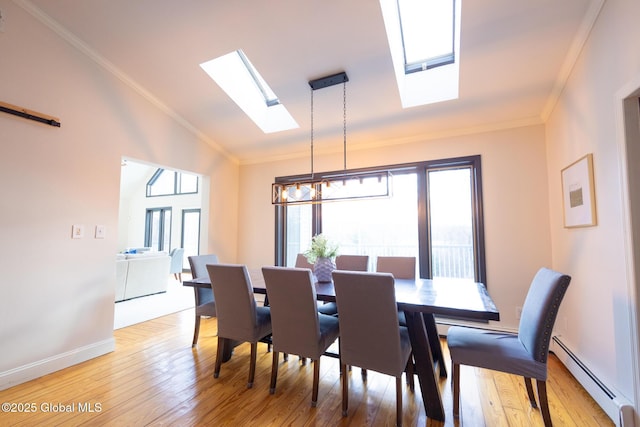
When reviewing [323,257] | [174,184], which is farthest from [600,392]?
[174,184]

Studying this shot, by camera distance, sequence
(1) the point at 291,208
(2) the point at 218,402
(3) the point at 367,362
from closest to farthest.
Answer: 1. (3) the point at 367,362
2. (2) the point at 218,402
3. (1) the point at 291,208

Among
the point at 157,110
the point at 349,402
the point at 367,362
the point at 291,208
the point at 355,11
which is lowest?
the point at 349,402

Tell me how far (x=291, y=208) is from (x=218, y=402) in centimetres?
309

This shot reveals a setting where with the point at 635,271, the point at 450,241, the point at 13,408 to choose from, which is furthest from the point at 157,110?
the point at 635,271

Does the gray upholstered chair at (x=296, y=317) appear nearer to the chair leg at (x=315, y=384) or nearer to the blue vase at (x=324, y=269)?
the chair leg at (x=315, y=384)

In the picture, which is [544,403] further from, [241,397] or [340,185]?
[340,185]

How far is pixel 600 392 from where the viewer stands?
1896 millimetres

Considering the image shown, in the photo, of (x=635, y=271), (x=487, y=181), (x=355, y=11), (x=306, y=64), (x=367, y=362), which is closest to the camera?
(x=635, y=271)

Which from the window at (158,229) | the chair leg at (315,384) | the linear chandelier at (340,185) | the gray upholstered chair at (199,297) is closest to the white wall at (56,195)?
the gray upholstered chair at (199,297)

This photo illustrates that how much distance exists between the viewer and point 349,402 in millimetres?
2023

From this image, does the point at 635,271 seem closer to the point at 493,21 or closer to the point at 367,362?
the point at 367,362

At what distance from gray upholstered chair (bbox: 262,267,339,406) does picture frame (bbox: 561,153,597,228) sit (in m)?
2.21

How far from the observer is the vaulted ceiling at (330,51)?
7.17ft

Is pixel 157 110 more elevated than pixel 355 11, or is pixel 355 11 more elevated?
pixel 355 11
